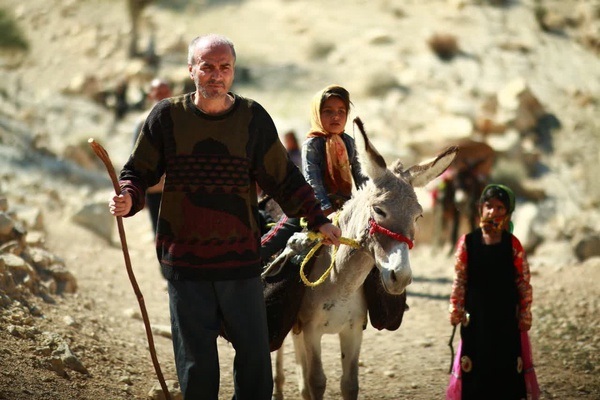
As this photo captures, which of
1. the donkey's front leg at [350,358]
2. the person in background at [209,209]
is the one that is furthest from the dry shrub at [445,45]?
the person in background at [209,209]

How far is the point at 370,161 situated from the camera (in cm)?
440

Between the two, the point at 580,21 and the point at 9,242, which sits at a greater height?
the point at 580,21

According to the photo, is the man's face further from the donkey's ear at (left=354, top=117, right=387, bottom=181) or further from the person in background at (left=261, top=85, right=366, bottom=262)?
Answer: the person in background at (left=261, top=85, right=366, bottom=262)

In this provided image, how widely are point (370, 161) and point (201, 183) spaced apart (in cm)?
99

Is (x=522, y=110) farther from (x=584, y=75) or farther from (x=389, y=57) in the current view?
(x=389, y=57)

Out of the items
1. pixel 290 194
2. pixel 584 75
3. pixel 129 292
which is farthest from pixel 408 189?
pixel 584 75

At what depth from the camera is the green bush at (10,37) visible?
29.2 metres

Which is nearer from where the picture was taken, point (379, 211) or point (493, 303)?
point (379, 211)

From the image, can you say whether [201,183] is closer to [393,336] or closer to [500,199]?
[500,199]

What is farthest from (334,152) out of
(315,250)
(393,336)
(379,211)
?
(393,336)

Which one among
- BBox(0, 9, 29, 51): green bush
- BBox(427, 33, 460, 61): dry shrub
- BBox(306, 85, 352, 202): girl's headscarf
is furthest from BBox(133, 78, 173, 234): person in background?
BBox(0, 9, 29, 51): green bush

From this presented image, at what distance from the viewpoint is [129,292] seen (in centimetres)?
893

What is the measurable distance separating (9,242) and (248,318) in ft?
12.9

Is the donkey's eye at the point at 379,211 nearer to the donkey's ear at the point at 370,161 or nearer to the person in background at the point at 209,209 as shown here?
the donkey's ear at the point at 370,161
